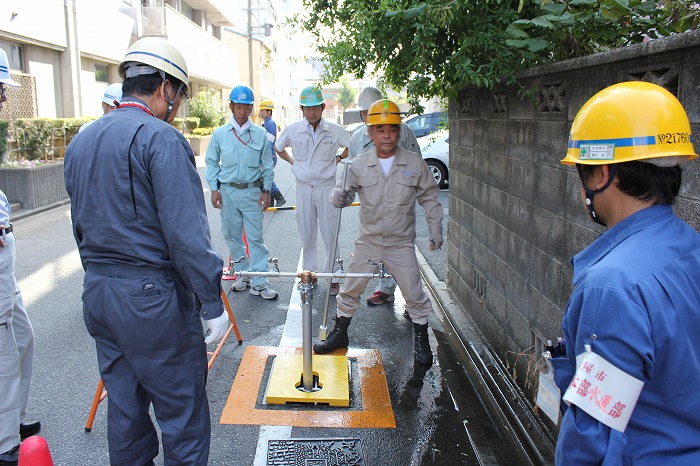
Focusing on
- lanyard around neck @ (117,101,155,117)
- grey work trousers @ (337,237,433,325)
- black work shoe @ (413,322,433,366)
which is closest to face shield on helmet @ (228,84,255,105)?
grey work trousers @ (337,237,433,325)

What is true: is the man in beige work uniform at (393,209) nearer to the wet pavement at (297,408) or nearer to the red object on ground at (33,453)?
the wet pavement at (297,408)

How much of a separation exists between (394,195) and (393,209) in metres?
0.11

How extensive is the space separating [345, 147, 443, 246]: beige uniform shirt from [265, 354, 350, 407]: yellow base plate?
1.05 metres

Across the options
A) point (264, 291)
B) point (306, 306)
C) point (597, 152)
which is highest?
point (597, 152)

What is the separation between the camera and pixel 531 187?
3.95m

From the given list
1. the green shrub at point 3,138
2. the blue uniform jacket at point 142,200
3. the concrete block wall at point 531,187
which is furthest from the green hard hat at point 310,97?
the green shrub at point 3,138

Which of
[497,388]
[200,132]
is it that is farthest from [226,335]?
[200,132]

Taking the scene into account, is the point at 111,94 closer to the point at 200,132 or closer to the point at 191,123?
the point at 200,132

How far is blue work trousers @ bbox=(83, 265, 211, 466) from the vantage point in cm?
249

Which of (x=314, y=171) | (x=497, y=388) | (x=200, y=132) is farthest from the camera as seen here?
(x=200, y=132)

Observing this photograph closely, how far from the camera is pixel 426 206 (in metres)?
4.84

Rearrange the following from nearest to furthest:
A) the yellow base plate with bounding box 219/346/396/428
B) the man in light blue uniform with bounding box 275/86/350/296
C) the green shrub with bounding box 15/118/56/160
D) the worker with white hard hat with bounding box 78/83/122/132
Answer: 1. the yellow base plate with bounding box 219/346/396/428
2. the worker with white hard hat with bounding box 78/83/122/132
3. the man in light blue uniform with bounding box 275/86/350/296
4. the green shrub with bounding box 15/118/56/160

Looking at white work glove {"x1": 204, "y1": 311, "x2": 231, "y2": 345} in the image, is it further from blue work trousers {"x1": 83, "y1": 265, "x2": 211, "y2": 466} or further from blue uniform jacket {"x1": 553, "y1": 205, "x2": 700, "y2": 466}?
blue uniform jacket {"x1": 553, "y1": 205, "x2": 700, "y2": 466}

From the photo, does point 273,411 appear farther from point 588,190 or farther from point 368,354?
point 588,190
